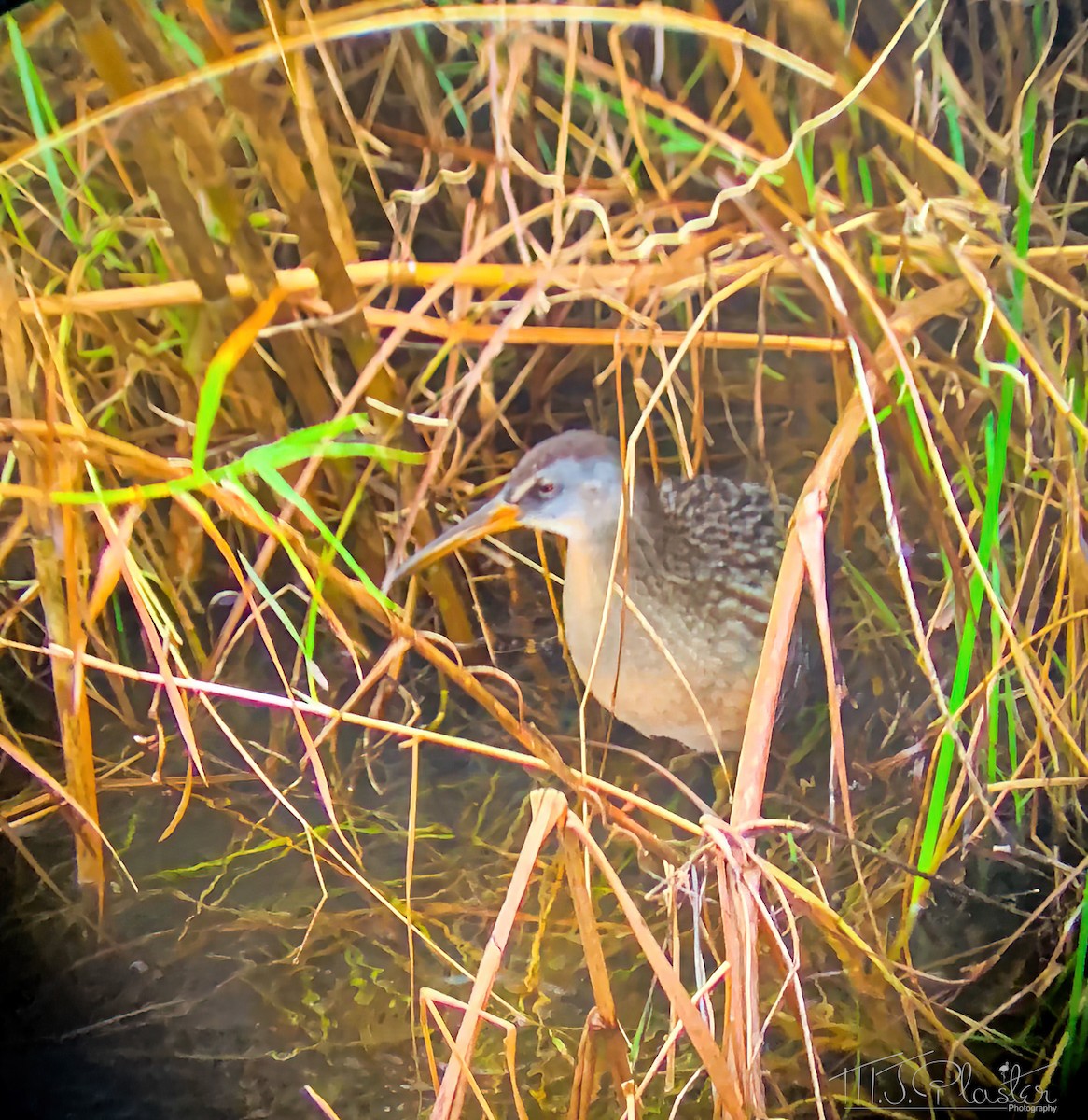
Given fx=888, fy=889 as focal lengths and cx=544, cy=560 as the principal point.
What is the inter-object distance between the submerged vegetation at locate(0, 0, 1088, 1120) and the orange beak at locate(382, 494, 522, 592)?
0.01 meters

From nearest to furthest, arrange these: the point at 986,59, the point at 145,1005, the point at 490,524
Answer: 1. the point at 986,59
2. the point at 490,524
3. the point at 145,1005

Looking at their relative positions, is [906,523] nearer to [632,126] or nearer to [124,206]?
[632,126]

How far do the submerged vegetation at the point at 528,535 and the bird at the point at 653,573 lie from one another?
0.02 metres

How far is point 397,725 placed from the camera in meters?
0.76

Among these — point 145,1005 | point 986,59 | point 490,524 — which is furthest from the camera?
point 145,1005

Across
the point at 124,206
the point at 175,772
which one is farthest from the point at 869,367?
the point at 175,772

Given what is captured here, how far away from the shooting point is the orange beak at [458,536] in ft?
2.38

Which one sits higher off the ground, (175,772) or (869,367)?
(869,367)

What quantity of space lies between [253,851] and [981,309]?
76 cm

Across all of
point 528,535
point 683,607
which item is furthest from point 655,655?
point 528,535
